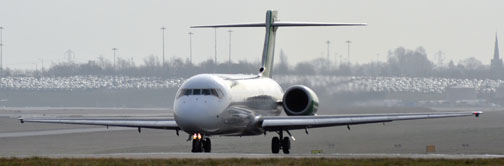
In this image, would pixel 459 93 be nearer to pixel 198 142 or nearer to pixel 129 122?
pixel 129 122

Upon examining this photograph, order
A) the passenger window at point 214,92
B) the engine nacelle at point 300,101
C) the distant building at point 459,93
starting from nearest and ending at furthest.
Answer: the passenger window at point 214,92 < the engine nacelle at point 300,101 < the distant building at point 459,93

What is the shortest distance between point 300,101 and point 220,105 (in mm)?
5713

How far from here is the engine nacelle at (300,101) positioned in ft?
134

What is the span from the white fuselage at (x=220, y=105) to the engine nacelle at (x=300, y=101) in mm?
1170

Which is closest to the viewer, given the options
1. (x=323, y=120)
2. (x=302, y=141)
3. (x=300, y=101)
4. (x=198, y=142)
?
(x=198, y=142)

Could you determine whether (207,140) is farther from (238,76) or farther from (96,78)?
(96,78)

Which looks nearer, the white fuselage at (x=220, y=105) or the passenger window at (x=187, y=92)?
the white fuselage at (x=220, y=105)

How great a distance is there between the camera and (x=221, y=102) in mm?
36531

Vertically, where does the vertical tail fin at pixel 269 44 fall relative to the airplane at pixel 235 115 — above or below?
above

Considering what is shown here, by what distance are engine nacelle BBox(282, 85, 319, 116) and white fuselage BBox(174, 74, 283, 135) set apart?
1.17 metres

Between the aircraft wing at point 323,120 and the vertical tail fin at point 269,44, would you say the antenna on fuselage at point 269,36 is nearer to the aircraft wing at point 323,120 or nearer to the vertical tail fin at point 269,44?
the vertical tail fin at point 269,44

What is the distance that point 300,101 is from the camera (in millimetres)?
41406

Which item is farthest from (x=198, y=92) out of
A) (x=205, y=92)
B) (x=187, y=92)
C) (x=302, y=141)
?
(x=302, y=141)

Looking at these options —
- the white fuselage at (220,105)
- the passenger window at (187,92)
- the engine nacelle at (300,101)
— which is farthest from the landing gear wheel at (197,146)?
the engine nacelle at (300,101)
